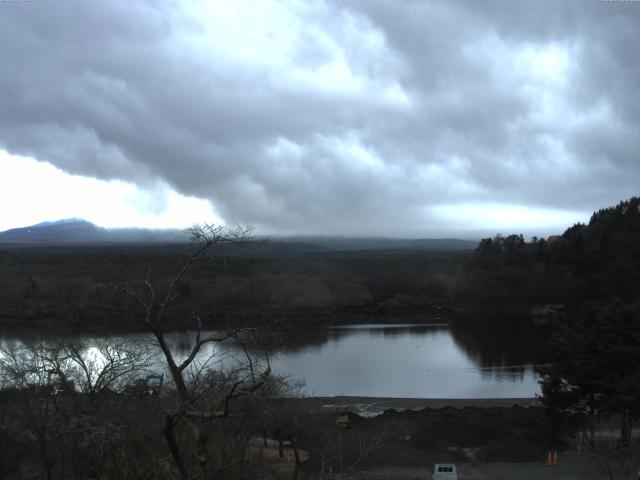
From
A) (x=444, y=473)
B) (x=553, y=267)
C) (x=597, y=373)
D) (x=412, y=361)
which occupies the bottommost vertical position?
(x=412, y=361)

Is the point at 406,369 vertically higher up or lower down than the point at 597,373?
lower down

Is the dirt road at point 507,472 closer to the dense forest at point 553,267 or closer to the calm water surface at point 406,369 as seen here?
the calm water surface at point 406,369

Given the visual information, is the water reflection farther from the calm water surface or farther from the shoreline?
the shoreline

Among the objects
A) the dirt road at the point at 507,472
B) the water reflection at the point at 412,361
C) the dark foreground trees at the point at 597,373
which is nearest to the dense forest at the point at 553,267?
the water reflection at the point at 412,361

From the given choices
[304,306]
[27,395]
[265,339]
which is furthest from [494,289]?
[265,339]

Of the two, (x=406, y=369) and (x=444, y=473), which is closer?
(x=444, y=473)

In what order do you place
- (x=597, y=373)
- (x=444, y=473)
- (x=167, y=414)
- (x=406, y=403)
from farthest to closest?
(x=406, y=403)
(x=597, y=373)
(x=444, y=473)
(x=167, y=414)

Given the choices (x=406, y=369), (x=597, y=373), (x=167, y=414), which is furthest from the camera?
(x=406, y=369)

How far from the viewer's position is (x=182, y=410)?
14.3ft

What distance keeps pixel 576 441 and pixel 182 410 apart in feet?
49.2

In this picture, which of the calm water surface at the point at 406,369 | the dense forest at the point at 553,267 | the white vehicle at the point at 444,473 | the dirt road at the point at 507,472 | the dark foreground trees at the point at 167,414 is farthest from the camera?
the dense forest at the point at 553,267

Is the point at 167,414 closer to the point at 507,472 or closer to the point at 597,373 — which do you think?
the point at 507,472

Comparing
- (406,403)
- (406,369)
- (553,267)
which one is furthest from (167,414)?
(553,267)

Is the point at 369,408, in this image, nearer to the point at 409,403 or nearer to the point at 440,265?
the point at 409,403
